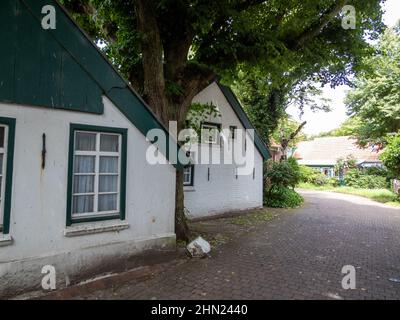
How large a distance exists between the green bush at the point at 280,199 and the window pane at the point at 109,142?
40.1 ft

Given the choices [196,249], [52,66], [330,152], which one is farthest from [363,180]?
[52,66]

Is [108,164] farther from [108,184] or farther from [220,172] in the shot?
[220,172]

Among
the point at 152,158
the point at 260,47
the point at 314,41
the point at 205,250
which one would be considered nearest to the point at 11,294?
the point at 152,158

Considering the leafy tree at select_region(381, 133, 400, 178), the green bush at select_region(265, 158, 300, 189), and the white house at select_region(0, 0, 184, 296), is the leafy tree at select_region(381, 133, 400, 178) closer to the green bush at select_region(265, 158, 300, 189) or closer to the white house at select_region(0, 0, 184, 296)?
the green bush at select_region(265, 158, 300, 189)

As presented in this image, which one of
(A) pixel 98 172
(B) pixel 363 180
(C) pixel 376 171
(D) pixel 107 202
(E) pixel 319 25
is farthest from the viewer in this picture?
(C) pixel 376 171

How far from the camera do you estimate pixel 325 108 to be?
23844 mm

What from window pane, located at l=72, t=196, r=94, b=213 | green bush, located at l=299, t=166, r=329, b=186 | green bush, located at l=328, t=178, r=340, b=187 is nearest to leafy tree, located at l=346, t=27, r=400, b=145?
green bush, located at l=328, t=178, r=340, b=187

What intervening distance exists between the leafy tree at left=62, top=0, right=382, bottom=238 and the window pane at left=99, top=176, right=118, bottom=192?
211 cm

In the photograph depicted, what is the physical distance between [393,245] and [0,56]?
10823 mm

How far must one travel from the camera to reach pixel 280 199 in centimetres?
1769

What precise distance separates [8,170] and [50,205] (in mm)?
901

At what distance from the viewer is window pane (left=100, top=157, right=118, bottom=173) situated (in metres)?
6.43

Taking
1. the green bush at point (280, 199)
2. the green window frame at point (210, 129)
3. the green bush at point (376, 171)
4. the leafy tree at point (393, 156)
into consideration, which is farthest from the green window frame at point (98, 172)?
the green bush at point (376, 171)

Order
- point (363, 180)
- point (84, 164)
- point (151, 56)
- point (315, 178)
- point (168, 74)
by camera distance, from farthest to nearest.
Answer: point (315, 178), point (363, 180), point (168, 74), point (151, 56), point (84, 164)
